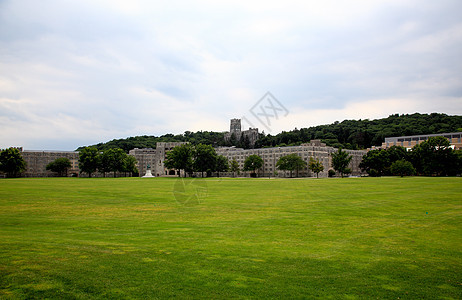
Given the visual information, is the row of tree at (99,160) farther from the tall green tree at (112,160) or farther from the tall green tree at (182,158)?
the tall green tree at (182,158)

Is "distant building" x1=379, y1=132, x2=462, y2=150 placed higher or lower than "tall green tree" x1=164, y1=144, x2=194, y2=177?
higher

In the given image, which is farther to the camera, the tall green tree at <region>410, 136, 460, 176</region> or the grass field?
the tall green tree at <region>410, 136, 460, 176</region>

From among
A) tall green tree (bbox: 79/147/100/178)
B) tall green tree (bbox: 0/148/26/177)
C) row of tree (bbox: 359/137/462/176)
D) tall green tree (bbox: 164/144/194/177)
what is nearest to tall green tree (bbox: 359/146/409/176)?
row of tree (bbox: 359/137/462/176)

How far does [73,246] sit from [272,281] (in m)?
8.28

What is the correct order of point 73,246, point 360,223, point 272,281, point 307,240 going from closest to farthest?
point 272,281 → point 73,246 → point 307,240 → point 360,223

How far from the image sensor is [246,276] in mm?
9891

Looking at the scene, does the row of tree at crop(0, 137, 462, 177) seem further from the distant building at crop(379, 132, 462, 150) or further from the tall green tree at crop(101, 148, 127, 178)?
the distant building at crop(379, 132, 462, 150)

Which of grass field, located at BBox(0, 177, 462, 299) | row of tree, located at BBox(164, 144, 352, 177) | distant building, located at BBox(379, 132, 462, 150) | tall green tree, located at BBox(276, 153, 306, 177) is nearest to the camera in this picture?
grass field, located at BBox(0, 177, 462, 299)

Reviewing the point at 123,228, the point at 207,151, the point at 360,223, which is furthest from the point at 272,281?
the point at 207,151

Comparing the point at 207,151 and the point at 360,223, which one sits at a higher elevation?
the point at 207,151

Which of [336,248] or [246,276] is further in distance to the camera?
[336,248]

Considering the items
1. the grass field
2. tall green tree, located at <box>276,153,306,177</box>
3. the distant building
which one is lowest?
the grass field

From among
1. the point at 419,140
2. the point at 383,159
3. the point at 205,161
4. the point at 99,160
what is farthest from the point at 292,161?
the point at 99,160

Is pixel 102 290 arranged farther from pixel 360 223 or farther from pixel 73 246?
pixel 360 223
